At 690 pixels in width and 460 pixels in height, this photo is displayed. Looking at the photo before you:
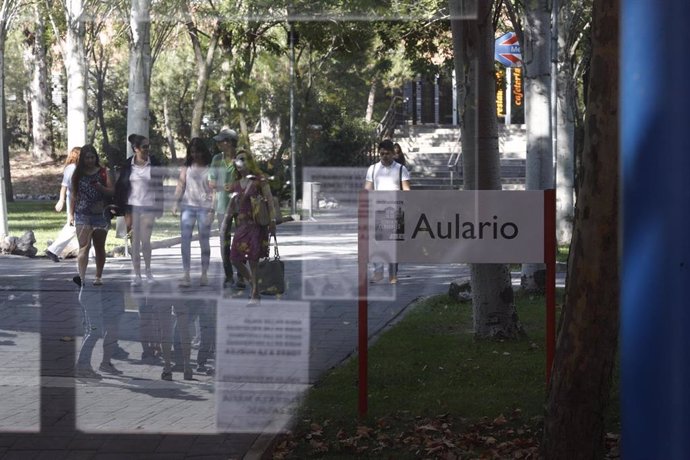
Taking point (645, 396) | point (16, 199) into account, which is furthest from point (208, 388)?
point (16, 199)

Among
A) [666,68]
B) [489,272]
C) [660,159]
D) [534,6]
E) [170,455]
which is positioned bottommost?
[170,455]

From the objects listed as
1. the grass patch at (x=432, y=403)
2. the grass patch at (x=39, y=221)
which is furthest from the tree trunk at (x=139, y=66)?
the grass patch at (x=432, y=403)

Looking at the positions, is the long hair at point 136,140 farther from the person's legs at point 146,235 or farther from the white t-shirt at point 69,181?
the white t-shirt at point 69,181

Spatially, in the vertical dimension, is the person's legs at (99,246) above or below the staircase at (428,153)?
below

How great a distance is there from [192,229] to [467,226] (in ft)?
14.3

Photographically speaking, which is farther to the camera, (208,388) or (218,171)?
(218,171)

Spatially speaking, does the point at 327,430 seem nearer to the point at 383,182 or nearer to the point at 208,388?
the point at 208,388

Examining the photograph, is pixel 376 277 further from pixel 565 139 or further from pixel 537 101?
pixel 565 139

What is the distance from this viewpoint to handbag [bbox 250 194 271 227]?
1048 centimetres

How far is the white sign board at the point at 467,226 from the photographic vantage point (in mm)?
6664

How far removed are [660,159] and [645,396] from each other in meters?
0.49

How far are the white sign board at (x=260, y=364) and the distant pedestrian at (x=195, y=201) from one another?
1.92ft

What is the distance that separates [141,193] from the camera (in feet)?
33.4

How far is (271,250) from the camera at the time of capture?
11203 mm
